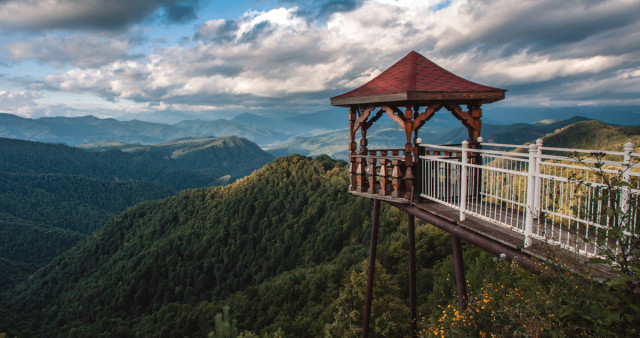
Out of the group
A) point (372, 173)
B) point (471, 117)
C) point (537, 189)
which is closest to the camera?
point (537, 189)

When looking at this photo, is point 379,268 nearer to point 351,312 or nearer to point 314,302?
point 351,312

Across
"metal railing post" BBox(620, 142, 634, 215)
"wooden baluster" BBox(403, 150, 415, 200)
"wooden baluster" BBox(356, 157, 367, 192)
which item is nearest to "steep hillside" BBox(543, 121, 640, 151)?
"wooden baluster" BBox(356, 157, 367, 192)

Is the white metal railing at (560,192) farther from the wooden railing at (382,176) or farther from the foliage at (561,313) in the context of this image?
the foliage at (561,313)

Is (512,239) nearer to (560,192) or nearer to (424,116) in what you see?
(560,192)

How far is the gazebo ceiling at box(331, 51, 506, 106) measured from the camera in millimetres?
7508

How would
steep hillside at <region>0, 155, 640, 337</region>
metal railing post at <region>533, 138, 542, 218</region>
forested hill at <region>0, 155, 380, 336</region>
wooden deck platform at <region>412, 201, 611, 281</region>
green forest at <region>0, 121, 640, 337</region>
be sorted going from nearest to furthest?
wooden deck platform at <region>412, 201, 611, 281</region> → metal railing post at <region>533, 138, 542, 218</region> → green forest at <region>0, 121, 640, 337</region> → steep hillside at <region>0, 155, 640, 337</region> → forested hill at <region>0, 155, 380, 336</region>

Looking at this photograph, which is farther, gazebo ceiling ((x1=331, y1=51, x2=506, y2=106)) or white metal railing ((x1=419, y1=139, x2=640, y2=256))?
gazebo ceiling ((x1=331, y1=51, x2=506, y2=106))

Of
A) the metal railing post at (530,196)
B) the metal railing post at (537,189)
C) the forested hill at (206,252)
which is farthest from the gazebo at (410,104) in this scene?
the forested hill at (206,252)

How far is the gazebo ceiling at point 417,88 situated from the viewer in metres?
7.51

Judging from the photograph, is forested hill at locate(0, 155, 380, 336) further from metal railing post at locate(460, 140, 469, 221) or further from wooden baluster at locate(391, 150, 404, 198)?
metal railing post at locate(460, 140, 469, 221)

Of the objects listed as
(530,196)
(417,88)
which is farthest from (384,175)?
(530,196)

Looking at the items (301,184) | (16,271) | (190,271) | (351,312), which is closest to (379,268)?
(351,312)

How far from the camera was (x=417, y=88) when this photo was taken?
7.67 m

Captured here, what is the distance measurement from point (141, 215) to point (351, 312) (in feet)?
349
